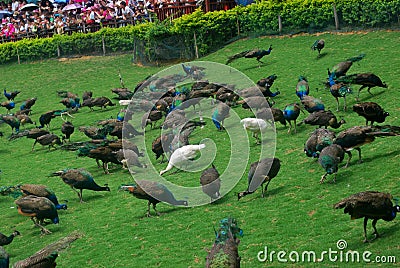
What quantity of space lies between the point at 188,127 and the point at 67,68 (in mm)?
19537

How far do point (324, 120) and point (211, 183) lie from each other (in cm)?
407

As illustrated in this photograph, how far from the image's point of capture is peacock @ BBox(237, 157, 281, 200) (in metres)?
15.5

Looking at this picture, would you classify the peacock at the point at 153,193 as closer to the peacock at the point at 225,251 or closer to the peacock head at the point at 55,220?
the peacock head at the point at 55,220

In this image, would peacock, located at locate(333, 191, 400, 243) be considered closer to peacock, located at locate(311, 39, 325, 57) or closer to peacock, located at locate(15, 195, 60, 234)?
peacock, located at locate(15, 195, 60, 234)

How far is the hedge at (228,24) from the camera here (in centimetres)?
3162

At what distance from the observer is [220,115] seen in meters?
22.5

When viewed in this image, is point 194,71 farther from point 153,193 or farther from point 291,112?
point 153,193

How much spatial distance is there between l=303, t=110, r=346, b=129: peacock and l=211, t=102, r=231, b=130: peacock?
13.3 feet

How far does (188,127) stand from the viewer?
21.7 m

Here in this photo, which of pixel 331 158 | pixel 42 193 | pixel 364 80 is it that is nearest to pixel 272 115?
pixel 364 80

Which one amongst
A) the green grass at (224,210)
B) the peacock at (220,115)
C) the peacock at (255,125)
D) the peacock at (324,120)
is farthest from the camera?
the peacock at (220,115)

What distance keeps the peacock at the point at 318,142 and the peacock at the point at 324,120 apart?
1.34 metres

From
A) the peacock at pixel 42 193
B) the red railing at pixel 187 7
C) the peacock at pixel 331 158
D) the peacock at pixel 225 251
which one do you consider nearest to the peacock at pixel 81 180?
the peacock at pixel 42 193

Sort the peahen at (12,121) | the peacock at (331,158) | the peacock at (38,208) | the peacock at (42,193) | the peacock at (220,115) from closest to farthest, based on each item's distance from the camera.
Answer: the peacock at (331,158), the peacock at (38,208), the peacock at (42,193), the peacock at (220,115), the peahen at (12,121)
